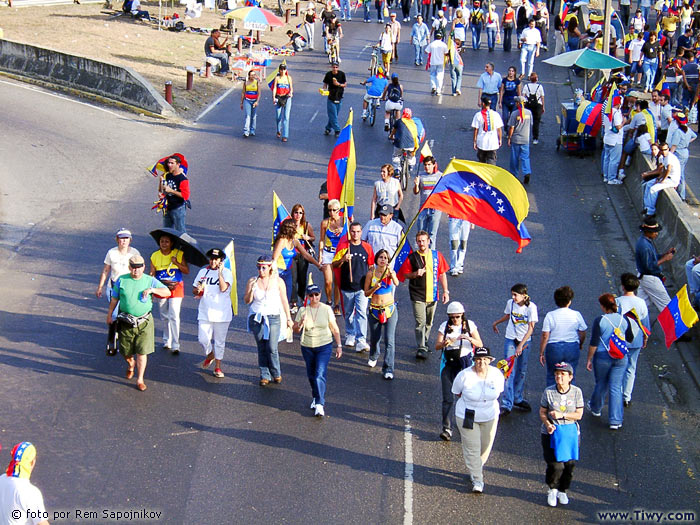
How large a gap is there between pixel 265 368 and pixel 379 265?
5.90 ft

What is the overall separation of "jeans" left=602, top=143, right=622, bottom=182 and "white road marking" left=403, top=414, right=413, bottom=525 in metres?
10.6

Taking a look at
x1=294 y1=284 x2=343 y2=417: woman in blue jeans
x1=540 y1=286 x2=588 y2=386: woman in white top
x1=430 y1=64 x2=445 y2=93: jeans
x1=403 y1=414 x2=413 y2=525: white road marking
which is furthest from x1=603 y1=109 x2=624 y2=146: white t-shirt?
x1=294 y1=284 x2=343 y2=417: woman in blue jeans

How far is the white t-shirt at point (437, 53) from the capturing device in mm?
26000

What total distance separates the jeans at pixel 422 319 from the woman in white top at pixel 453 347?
1.88 m

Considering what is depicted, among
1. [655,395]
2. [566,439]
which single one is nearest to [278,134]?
[655,395]

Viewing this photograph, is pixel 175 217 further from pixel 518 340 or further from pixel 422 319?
pixel 518 340

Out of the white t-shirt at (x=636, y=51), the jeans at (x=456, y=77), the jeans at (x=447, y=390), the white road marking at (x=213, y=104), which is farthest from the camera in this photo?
the white t-shirt at (x=636, y=51)

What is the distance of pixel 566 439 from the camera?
9055mm

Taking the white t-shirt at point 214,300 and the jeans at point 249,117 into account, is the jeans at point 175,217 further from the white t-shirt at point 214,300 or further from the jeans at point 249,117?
the jeans at point 249,117

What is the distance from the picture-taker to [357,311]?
12.5 metres

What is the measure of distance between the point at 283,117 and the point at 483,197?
1123 centimetres

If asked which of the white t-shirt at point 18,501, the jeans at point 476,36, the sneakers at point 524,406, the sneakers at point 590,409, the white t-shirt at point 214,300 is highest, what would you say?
the white t-shirt at point 18,501

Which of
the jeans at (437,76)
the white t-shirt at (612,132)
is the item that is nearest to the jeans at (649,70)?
the jeans at (437,76)

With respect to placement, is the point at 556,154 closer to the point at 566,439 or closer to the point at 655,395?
the point at 655,395
